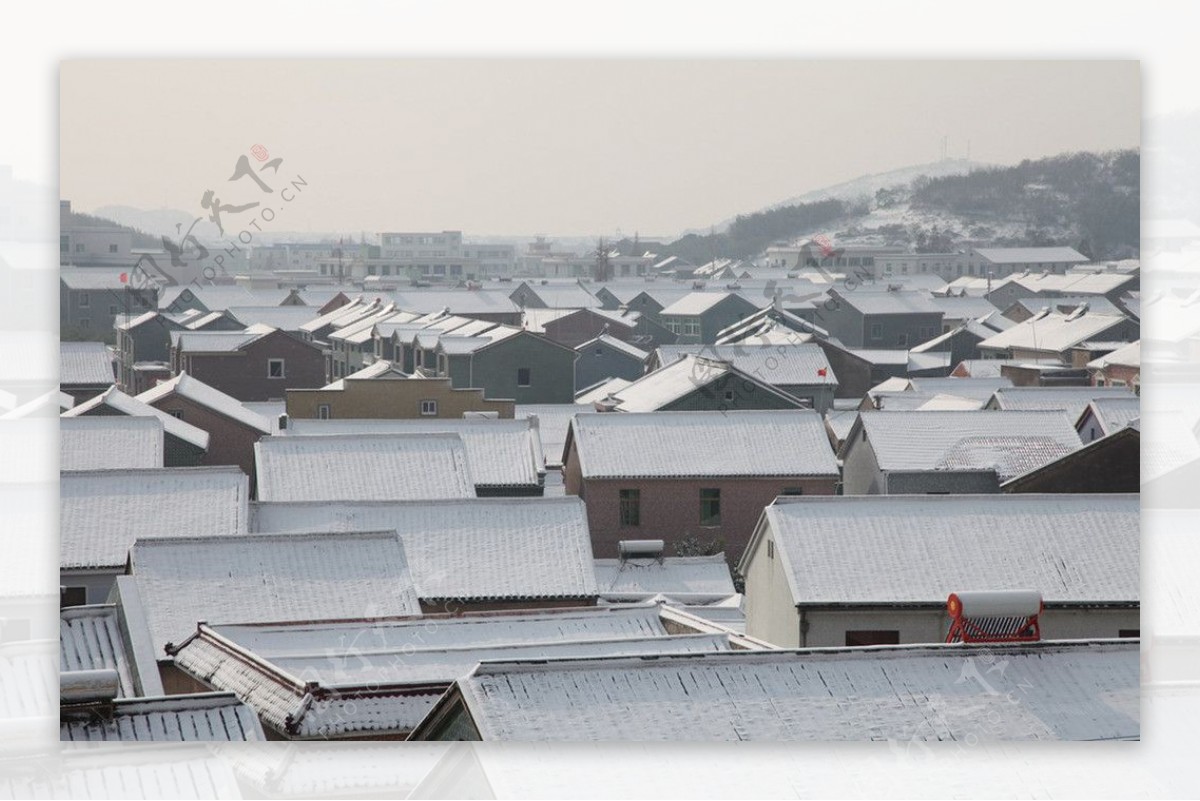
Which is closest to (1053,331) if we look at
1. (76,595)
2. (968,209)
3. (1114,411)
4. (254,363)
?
(1114,411)

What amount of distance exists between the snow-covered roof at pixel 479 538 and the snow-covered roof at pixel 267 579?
0.63 meters

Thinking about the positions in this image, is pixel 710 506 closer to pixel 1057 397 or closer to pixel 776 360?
pixel 776 360

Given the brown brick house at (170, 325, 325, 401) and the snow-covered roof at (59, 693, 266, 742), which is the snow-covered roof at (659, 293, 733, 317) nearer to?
the brown brick house at (170, 325, 325, 401)

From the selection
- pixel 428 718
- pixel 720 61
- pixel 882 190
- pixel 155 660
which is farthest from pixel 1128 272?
pixel 155 660

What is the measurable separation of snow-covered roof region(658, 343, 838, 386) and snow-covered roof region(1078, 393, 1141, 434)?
5.98 ft

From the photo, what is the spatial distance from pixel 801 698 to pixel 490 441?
6.45 metres

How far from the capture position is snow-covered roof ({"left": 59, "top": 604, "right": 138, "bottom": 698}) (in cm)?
589

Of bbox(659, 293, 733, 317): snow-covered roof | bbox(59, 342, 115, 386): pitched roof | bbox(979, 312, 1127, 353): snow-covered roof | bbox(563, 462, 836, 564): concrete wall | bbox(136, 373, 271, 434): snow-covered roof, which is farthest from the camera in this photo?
bbox(979, 312, 1127, 353): snow-covered roof

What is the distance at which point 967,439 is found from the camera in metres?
10.2

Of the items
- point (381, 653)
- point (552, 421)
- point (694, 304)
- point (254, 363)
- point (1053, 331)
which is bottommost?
point (381, 653)

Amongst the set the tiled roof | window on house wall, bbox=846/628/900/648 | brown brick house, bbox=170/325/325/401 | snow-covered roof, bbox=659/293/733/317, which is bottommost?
Answer: window on house wall, bbox=846/628/900/648

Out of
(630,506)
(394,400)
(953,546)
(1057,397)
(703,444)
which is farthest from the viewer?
(394,400)

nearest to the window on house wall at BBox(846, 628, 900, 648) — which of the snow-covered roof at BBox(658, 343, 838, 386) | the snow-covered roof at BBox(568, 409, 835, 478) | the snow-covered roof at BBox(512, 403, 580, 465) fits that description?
the snow-covered roof at BBox(658, 343, 838, 386)

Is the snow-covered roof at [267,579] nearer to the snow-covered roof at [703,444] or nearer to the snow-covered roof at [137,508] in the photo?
the snow-covered roof at [137,508]
